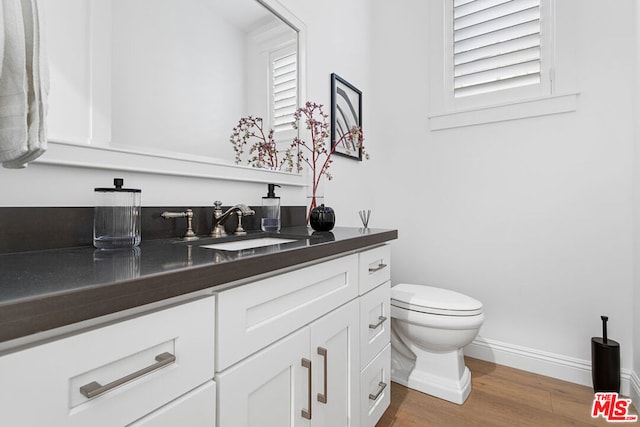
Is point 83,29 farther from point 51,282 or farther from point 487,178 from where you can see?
point 487,178

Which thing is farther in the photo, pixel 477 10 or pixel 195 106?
pixel 477 10

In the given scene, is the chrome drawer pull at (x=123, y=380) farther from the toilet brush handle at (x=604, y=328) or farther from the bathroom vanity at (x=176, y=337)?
the toilet brush handle at (x=604, y=328)

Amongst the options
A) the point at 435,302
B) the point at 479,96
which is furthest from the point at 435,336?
the point at 479,96

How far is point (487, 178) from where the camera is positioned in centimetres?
210

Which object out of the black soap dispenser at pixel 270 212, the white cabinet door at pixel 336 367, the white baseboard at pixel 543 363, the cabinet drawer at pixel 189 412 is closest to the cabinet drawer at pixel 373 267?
the white cabinet door at pixel 336 367

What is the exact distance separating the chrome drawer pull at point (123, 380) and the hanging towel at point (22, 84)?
42 centimetres

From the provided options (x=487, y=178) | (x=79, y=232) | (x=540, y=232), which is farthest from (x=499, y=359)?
(x=79, y=232)

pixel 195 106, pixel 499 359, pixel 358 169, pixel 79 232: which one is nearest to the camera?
pixel 79 232

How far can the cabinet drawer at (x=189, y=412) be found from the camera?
538 millimetres

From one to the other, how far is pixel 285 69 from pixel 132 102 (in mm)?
852

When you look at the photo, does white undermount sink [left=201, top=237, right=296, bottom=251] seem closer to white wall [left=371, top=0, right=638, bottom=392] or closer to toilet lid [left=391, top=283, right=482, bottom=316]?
toilet lid [left=391, top=283, right=482, bottom=316]

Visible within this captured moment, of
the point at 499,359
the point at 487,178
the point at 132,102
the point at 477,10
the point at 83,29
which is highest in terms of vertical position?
the point at 477,10

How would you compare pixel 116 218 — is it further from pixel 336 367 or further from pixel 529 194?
pixel 529 194

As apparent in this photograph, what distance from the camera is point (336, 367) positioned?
1079 mm
